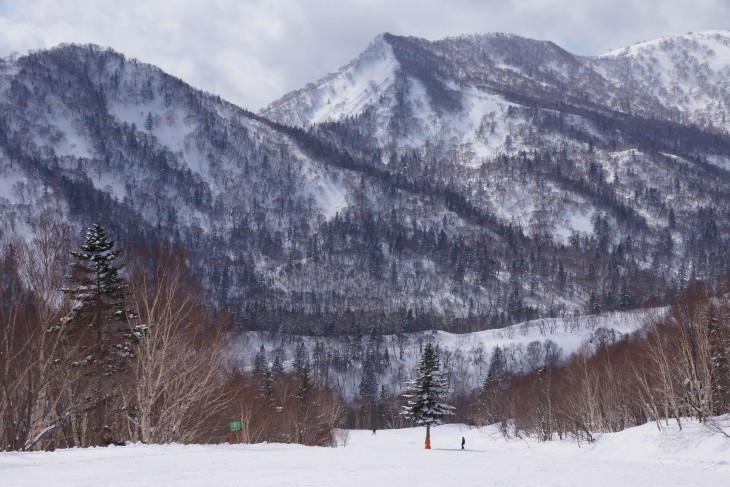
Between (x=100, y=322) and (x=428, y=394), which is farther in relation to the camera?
(x=428, y=394)

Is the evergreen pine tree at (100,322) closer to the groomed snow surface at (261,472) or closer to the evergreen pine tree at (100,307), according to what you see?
the evergreen pine tree at (100,307)

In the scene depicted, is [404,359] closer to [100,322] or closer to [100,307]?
[100,322]

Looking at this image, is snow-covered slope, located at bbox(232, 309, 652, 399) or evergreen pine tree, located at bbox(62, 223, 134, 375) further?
snow-covered slope, located at bbox(232, 309, 652, 399)

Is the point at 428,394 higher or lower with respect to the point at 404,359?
lower

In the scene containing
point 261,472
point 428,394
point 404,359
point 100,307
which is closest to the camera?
point 261,472

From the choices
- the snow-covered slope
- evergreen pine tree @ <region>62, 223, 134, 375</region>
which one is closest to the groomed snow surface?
evergreen pine tree @ <region>62, 223, 134, 375</region>

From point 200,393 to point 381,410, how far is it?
12840 cm

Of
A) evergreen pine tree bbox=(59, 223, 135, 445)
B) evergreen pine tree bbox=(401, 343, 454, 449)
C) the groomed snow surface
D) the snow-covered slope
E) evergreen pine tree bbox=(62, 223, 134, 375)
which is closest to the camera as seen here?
the groomed snow surface

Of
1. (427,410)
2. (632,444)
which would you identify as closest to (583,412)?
(427,410)

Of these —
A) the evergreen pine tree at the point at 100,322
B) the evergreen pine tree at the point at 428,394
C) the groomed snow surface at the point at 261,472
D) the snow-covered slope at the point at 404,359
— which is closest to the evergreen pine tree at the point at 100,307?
the evergreen pine tree at the point at 100,322

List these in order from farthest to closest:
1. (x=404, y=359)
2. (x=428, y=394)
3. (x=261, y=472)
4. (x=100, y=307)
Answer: (x=404, y=359) → (x=428, y=394) → (x=100, y=307) → (x=261, y=472)

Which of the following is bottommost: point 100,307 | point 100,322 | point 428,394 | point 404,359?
point 428,394

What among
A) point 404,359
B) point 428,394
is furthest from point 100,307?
point 404,359

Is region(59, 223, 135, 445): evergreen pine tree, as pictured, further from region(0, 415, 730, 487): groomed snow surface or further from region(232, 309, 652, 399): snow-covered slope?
region(232, 309, 652, 399): snow-covered slope
